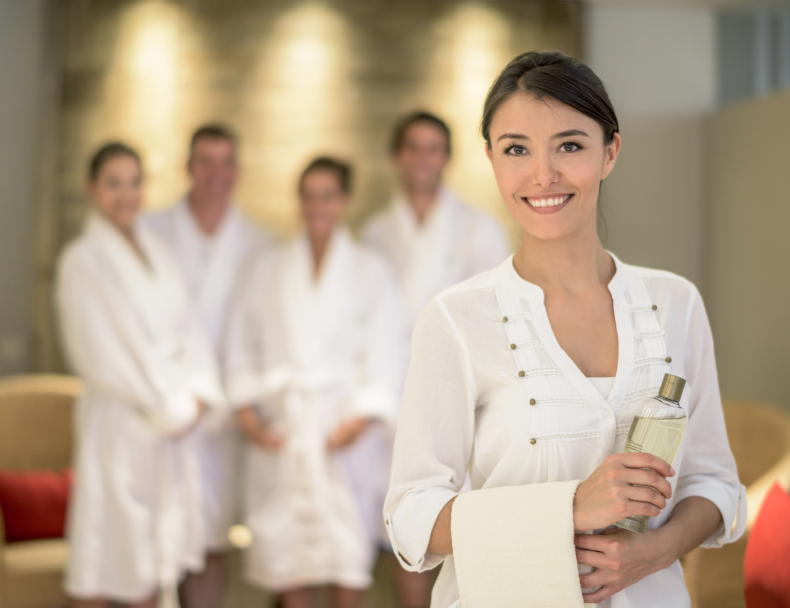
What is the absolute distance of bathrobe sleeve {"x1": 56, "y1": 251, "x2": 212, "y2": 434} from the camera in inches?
98.0

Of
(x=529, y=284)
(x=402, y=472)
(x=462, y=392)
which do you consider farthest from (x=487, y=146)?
(x=402, y=472)

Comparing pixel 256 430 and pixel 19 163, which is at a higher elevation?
pixel 19 163

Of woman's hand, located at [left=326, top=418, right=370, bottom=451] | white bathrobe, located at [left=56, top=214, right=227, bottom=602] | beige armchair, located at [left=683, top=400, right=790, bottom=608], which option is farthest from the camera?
woman's hand, located at [left=326, top=418, right=370, bottom=451]

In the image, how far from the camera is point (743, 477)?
8.52 ft

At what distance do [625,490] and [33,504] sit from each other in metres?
2.26

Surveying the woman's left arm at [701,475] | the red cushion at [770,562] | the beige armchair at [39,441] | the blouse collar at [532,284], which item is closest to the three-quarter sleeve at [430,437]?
the blouse collar at [532,284]

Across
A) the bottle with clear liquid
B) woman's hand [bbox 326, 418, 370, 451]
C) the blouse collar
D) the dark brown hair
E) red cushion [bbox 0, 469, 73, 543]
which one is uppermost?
the dark brown hair

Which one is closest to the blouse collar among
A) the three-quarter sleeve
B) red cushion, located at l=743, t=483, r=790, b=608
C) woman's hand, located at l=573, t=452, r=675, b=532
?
the three-quarter sleeve

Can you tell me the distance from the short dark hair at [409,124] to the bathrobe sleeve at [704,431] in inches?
71.7

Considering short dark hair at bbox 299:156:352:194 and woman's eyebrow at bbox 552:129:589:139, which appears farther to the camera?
short dark hair at bbox 299:156:352:194

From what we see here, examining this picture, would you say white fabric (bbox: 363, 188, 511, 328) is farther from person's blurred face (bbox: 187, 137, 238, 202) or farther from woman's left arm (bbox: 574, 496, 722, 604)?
woman's left arm (bbox: 574, 496, 722, 604)

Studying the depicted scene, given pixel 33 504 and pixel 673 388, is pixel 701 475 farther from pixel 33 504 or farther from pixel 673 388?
pixel 33 504

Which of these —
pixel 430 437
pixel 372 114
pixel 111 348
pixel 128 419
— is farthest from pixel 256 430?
pixel 430 437

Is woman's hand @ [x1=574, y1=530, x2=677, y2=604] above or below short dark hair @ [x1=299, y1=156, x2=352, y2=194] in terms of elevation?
below
